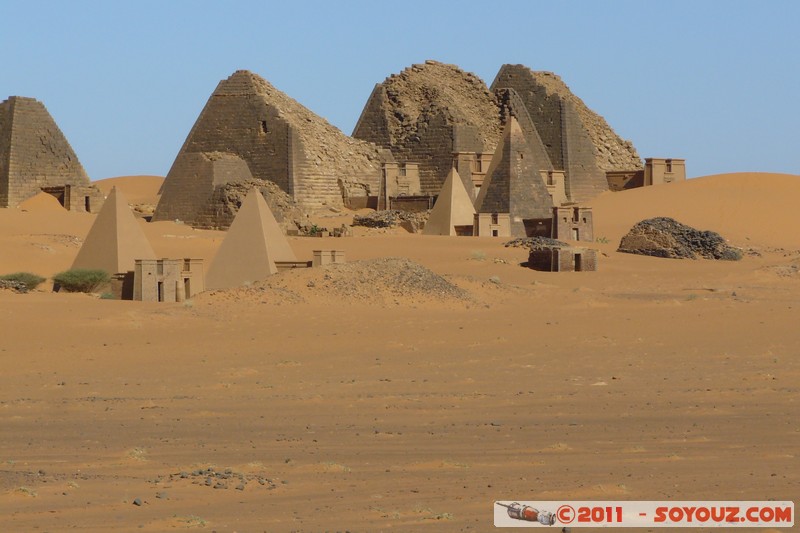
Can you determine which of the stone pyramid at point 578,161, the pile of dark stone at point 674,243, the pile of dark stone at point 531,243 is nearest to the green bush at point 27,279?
the pile of dark stone at point 531,243

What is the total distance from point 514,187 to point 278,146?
8.52 metres

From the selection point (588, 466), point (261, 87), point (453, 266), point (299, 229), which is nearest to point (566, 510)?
point (588, 466)

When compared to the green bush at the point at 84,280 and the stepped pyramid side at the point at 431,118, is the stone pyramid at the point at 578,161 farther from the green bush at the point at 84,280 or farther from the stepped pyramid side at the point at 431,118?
the green bush at the point at 84,280

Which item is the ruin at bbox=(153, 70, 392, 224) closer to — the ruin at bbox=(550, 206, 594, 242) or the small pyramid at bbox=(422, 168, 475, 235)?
the small pyramid at bbox=(422, 168, 475, 235)

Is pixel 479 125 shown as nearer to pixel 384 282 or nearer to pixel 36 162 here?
pixel 36 162

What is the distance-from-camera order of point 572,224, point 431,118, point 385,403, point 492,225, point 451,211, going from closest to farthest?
1. point 385,403
2. point 572,224
3. point 492,225
4. point 451,211
5. point 431,118

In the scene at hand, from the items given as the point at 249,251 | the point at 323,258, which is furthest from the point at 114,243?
the point at 323,258

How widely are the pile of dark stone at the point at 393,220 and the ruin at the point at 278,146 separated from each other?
3491 millimetres

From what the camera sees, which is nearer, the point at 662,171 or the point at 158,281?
the point at 158,281

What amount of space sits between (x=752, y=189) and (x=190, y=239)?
20318mm

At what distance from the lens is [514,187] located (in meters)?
38.8

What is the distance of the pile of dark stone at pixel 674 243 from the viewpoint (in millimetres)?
31344

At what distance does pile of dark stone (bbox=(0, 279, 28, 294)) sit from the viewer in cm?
2045

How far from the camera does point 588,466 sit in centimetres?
869
